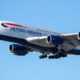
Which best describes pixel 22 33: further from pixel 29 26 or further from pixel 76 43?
pixel 76 43

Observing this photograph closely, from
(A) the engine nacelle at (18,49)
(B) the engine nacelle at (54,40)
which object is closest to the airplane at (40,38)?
(B) the engine nacelle at (54,40)

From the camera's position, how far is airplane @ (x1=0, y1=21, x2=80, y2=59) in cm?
6034

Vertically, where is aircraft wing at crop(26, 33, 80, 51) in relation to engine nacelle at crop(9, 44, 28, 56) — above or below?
above

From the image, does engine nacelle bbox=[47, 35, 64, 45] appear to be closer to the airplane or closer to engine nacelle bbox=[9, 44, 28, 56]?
the airplane

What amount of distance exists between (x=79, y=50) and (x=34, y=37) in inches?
367

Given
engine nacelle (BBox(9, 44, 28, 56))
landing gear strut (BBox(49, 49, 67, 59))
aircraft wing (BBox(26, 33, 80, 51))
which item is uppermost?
aircraft wing (BBox(26, 33, 80, 51))

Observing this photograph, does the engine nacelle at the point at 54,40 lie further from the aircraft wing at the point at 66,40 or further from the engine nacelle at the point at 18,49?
the engine nacelle at the point at 18,49

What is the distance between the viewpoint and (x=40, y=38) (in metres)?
61.0

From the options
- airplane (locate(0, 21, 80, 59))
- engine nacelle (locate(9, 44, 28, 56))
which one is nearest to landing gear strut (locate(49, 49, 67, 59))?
airplane (locate(0, 21, 80, 59))

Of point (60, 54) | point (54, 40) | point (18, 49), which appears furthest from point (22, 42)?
point (60, 54)

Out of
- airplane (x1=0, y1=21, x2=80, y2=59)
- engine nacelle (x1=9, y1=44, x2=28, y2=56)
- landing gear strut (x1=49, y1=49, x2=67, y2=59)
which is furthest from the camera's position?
engine nacelle (x1=9, y1=44, x2=28, y2=56)

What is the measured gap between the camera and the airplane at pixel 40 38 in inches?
2376

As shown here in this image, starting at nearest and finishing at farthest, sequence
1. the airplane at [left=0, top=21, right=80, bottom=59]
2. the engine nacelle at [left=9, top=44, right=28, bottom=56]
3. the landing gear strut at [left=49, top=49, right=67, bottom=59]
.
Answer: the airplane at [left=0, top=21, right=80, bottom=59]
the landing gear strut at [left=49, top=49, right=67, bottom=59]
the engine nacelle at [left=9, top=44, right=28, bottom=56]

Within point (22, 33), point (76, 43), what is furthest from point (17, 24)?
point (76, 43)
